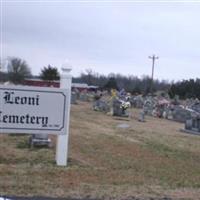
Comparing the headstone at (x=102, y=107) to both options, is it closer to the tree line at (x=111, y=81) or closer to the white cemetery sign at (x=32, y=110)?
the tree line at (x=111, y=81)

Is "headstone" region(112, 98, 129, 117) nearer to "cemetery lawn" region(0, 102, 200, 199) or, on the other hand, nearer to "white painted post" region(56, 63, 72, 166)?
"cemetery lawn" region(0, 102, 200, 199)

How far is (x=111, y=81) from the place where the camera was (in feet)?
331

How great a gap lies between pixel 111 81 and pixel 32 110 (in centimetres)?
9109

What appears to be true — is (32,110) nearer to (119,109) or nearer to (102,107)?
(119,109)

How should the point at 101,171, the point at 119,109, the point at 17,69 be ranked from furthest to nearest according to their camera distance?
1. the point at 17,69
2. the point at 119,109
3. the point at 101,171

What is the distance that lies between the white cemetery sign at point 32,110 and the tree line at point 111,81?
39.1m

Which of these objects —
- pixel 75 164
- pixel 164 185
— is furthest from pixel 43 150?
pixel 164 185

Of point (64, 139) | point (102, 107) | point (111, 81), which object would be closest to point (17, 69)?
point (111, 81)

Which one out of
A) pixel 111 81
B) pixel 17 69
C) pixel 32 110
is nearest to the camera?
pixel 32 110

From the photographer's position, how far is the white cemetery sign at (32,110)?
9625 mm

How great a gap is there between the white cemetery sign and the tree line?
39.1 m

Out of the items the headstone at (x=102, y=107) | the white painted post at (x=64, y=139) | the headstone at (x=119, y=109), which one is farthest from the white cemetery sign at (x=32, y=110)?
the headstone at (x=102, y=107)

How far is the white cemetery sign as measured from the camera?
379 inches

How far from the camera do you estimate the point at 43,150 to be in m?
11.7
